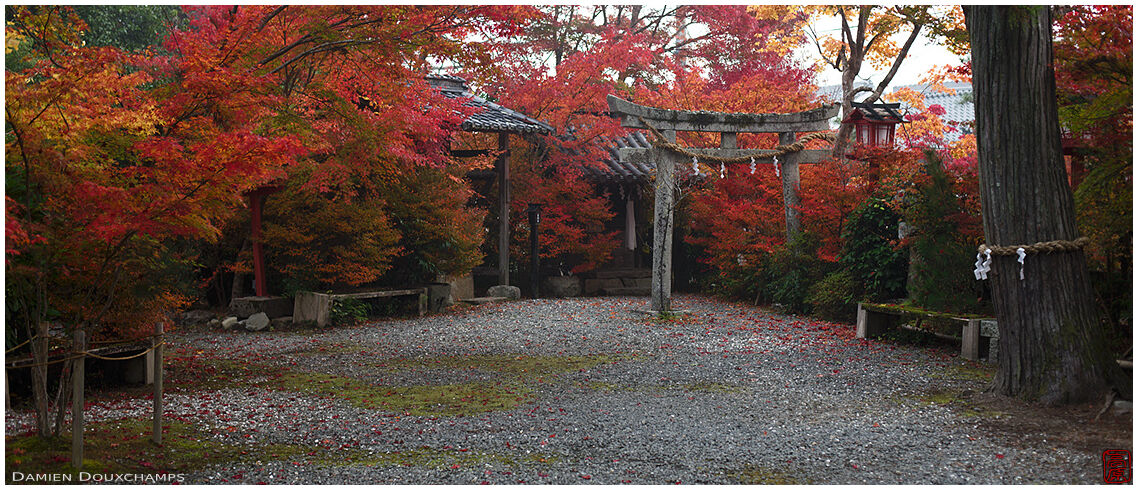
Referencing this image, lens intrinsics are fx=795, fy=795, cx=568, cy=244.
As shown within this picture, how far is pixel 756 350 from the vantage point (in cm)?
830

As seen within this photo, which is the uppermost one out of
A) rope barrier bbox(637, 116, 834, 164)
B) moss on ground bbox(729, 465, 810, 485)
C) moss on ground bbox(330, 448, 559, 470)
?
rope barrier bbox(637, 116, 834, 164)

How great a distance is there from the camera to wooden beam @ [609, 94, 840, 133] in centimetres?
1067

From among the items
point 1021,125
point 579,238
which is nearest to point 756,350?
point 1021,125

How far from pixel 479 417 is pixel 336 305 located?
5875 mm

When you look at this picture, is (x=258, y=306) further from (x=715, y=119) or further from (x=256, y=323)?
(x=715, y=119)

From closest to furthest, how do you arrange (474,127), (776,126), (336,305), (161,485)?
(161,485)
(336,305)
(776,126)
(474,127)

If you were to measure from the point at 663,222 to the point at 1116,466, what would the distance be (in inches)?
294

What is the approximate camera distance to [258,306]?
34.5 feet

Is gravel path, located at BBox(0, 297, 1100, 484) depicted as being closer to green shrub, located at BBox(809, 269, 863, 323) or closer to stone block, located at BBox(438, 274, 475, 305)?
green shrub, located at BBox(809, 269, 863, 323)

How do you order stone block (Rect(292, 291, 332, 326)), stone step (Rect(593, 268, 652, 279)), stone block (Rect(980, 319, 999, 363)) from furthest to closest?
stone step (Rect(593, 268, 652, 279)), stone block (Rect(292, 291, 332, 326)), stone block (Rect(980, 319, 999, 363))

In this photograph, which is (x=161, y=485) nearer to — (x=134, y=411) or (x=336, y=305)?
(x=134, y=411)

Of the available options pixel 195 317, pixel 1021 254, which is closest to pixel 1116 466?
pixel 1021 254

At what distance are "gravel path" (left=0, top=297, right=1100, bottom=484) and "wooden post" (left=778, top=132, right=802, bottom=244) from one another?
3051 mm

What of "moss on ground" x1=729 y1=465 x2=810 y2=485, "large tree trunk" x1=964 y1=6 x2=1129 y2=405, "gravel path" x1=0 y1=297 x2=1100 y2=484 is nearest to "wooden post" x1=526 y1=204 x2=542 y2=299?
"gravel path" x1=0 y1=297 x2=1100 y2=484
